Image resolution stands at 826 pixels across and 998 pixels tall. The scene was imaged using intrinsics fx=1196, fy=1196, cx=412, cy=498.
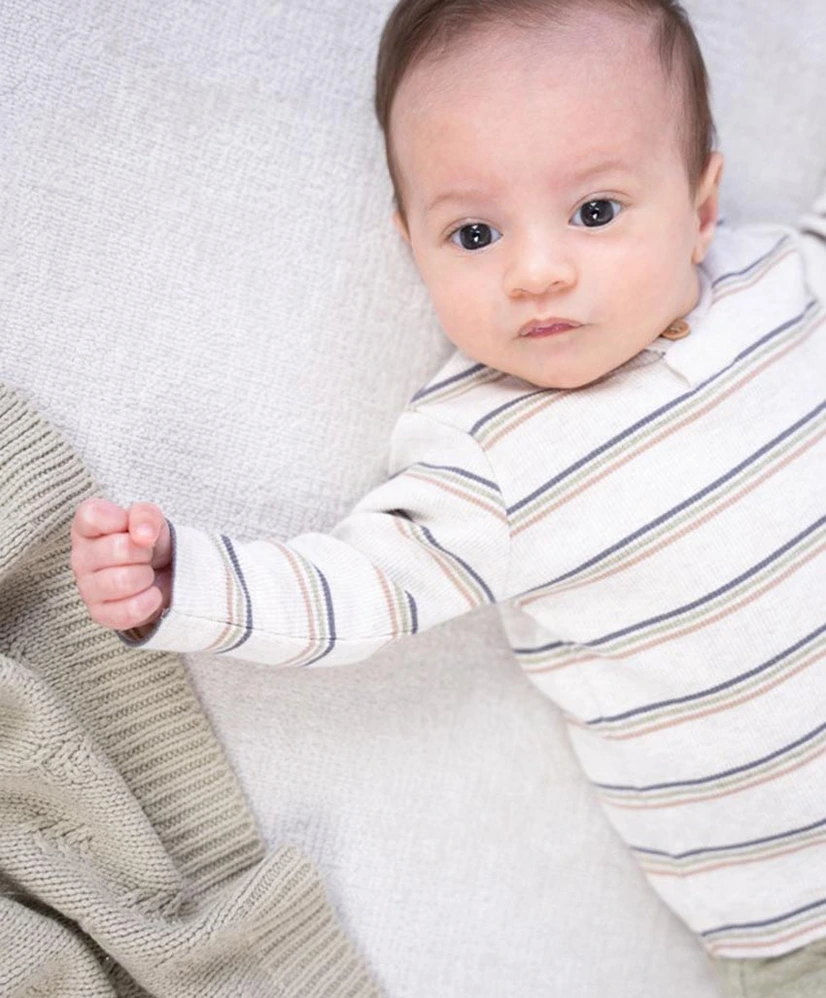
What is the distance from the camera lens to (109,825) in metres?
1.10

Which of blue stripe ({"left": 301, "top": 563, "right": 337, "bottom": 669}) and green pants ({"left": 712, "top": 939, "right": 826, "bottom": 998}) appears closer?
blue stripe ({"left": 301, "top": 563, "right": 337, "bottom": 669})

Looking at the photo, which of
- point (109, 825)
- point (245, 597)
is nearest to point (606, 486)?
point (245, 597)

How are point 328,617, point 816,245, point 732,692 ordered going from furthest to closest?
1. point 816,245
2. point 732,692
3. point 328,617

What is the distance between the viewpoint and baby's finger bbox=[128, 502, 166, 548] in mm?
938

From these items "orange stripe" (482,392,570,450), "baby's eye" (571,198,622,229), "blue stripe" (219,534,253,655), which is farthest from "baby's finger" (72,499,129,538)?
"baby's eye" (571,198,622,229)

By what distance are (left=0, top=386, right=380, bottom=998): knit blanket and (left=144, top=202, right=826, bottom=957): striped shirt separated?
202 mm

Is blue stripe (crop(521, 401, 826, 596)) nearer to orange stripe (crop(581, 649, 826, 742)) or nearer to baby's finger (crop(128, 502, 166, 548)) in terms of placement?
orange stripe (crop(581, 649, 826, 742))

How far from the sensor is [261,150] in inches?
48.1

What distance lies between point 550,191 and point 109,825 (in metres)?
0.70

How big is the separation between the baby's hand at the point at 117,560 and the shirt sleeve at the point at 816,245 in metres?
0.74

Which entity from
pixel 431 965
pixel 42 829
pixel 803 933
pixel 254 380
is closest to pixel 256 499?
pixel 254 380

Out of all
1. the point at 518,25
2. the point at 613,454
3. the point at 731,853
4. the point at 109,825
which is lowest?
the point at 731,853

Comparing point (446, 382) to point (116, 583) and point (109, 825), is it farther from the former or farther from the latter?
point (109, 825)

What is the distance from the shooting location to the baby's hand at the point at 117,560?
95 cm
